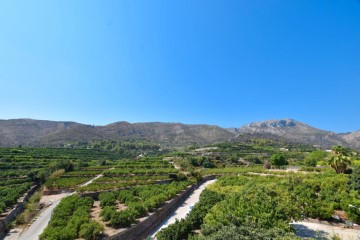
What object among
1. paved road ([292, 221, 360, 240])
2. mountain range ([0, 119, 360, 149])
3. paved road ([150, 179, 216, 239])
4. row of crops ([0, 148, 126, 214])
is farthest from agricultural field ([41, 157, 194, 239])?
mountain range ([0, 119, 360, 149])

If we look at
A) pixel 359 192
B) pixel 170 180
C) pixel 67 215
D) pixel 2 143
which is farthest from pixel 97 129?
pixel 359 192

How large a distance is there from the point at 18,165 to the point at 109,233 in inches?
1883

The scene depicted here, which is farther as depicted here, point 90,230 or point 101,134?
point 101,134

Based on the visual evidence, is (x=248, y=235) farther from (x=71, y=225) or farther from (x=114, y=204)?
(x=114, y=204)

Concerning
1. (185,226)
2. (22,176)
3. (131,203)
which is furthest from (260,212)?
(22,176)

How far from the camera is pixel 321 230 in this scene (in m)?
18.5

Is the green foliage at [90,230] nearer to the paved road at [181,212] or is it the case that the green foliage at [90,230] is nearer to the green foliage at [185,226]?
the green foliage at [185,226]

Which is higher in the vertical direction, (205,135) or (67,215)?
(205,135)

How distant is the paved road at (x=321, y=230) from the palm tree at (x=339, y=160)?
1851 centimetres

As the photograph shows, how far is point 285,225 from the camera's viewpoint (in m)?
12.5

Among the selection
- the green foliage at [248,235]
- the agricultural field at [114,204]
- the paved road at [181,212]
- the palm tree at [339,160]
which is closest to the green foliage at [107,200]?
the agricultural field at [114,204]

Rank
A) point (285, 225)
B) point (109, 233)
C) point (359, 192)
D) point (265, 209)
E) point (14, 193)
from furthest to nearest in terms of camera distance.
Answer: point (14, 193), point (359, 192), point (109, 233), point (265, 209), point (285, 225)

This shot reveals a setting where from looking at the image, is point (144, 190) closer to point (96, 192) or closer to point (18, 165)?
point (96, 192)

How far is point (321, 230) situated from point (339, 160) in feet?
67.4
